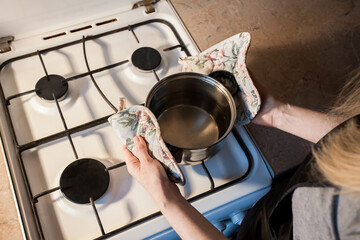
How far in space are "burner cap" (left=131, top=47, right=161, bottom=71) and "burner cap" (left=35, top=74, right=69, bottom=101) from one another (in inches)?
5.7

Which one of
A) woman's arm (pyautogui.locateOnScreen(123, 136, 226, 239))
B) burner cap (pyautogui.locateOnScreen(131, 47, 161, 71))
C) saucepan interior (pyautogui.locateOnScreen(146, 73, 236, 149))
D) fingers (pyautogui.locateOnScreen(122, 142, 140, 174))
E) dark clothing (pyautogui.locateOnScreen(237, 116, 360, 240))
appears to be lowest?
dark clothing (pyautogui.locateOnScreen(237, 116, 360, 240))

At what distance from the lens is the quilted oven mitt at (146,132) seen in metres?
0.45

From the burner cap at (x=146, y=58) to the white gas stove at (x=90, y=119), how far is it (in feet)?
0.04

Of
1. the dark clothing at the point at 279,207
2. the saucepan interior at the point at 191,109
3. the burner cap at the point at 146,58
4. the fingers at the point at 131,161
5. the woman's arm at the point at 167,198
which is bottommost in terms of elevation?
the dark clothing at the point at 279,207

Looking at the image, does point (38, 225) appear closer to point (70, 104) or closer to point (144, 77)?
point (70, 104)

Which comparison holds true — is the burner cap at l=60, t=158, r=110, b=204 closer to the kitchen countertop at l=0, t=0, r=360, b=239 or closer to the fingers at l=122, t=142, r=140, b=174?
the fingers at l=122, t=142, r=140, b=174

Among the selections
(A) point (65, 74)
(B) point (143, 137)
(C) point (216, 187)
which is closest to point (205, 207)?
(C) point (216, 187)

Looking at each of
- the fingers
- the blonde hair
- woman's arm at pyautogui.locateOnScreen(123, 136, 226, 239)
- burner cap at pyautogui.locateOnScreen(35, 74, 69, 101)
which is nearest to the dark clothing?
the blonde hair

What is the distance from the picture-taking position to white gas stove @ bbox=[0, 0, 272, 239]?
500 mm

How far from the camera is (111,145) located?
0.56 meters

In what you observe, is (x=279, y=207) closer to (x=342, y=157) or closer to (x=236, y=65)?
(x=342, y=157)

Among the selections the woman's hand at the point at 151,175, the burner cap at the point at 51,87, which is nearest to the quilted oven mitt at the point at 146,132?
the woman's hand at the point at 151,175

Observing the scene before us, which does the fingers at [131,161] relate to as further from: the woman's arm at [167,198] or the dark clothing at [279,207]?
the dark clothing at [279,207]

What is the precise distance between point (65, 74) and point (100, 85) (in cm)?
8
